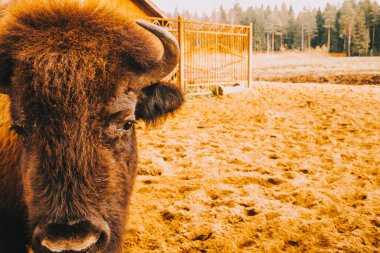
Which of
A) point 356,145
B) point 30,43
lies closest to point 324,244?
point 30,43

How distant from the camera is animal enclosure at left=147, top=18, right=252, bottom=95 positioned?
13.1 meters

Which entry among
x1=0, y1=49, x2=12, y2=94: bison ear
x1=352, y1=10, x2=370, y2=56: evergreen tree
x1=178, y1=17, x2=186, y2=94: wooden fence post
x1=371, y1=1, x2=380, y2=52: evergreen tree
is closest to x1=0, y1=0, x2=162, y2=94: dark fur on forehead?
x1=0, y1=49, x2=12, y2=94: bison ear

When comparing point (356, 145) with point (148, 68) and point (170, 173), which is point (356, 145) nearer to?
point (170, 173)

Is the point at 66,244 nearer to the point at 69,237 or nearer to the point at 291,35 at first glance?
the point at 69,237

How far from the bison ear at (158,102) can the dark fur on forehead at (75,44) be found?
0.40 m

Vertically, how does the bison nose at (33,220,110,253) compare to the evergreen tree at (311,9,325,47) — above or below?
below

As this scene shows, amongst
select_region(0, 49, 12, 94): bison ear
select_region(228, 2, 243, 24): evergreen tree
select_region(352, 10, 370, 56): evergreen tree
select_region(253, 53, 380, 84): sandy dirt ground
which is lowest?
select_region(253, 53, 380, 84): sandy dirt ground

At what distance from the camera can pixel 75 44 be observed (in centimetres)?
207

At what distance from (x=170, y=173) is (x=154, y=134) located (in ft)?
8.36

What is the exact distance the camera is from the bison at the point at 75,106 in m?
1.83

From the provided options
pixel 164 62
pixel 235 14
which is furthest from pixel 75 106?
pixel 235 14

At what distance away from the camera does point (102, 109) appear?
203 centimetres

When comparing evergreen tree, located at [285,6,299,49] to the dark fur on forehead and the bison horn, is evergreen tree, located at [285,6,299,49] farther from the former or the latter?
the dark fur on forehead

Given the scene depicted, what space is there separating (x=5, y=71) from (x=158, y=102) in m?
1.25
